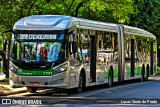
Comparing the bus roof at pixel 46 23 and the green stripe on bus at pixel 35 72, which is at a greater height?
the bus roof at pixel 46 23

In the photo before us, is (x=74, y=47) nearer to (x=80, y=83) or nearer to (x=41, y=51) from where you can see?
(x=41, y=51)

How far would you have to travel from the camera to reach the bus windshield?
2166 cm

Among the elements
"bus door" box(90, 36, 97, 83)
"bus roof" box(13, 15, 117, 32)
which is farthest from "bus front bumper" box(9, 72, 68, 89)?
"bus door" box(90, 36, 97, 83)

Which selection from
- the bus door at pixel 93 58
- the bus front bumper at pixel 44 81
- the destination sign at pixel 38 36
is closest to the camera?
the bus front bumper at pixel 44 81

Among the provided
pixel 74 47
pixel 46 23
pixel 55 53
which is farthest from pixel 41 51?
pixel 74 47

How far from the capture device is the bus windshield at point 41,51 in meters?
21.7

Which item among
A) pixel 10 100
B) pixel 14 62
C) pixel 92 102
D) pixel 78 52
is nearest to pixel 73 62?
pixel 78 52

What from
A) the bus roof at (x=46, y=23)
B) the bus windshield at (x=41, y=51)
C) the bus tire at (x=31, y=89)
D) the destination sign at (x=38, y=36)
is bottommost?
the bus tire at (x=31, y=89)

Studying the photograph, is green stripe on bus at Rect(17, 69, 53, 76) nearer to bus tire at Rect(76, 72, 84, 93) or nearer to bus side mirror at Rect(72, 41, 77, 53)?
bus side mirror at Rect(72, 41, 77, 53)

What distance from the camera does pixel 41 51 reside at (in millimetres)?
21688

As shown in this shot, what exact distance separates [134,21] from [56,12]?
23407 millimetres

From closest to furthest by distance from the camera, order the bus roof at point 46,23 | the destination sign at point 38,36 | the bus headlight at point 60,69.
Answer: the bus headlight at point 60,69, the destination sign at point 38,36, the bus roof at point 46,23

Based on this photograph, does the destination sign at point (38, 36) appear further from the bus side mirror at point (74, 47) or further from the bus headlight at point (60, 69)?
the bus headlight at point (60, 69)

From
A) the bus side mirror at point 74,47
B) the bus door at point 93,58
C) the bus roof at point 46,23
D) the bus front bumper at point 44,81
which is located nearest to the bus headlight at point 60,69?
the bus front bumper at point 44,81
